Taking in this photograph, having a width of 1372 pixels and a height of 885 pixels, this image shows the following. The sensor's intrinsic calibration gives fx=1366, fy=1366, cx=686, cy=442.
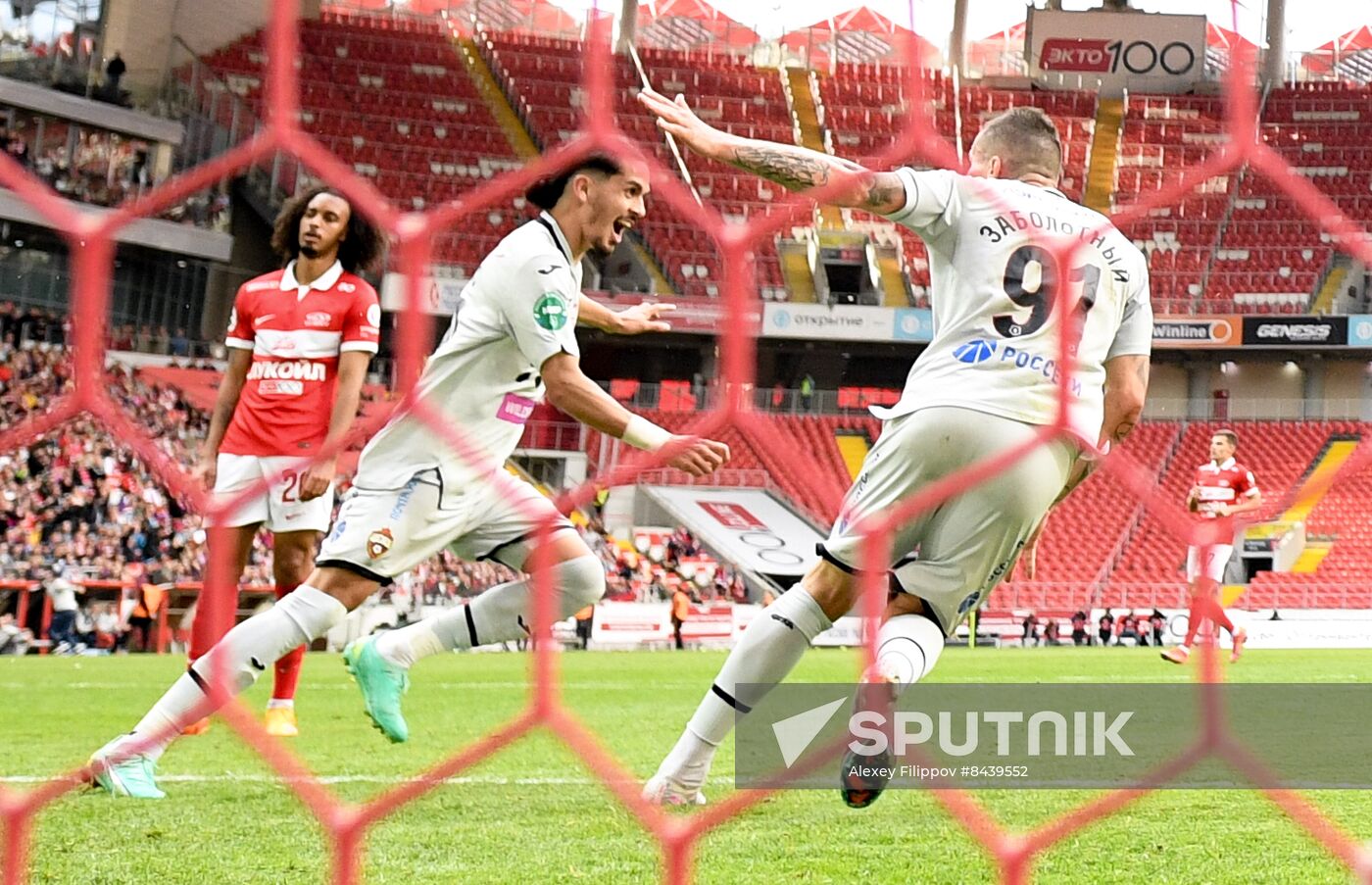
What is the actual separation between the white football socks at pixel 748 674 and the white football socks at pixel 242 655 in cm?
72

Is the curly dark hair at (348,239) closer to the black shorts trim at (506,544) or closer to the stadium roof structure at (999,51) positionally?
the black shorts trim at (506,544)

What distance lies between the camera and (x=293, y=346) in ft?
10.7

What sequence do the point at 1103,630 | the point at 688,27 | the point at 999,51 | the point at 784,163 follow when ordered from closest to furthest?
the point at 784,163 → the point at 1103,630 → the point at 688,27 → the point at 999,51

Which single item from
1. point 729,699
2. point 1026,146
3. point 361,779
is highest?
point 1026,146

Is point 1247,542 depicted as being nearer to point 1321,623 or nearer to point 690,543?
point 1321,623

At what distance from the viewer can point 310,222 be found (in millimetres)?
3111

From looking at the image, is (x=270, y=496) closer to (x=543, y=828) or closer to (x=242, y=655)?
(x=242, y=655)

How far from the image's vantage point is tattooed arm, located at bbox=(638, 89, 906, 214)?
5.34ft

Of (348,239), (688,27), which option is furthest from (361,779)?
(688,27)

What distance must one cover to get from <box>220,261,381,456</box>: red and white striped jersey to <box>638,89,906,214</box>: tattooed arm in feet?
5.05

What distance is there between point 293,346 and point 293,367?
0.06m

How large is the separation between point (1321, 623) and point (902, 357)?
17.9 ft

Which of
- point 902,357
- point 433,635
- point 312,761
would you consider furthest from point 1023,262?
point 902,357

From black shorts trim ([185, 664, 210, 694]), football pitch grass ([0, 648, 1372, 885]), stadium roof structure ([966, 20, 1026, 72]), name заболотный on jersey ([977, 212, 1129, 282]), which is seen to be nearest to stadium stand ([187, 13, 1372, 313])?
stadium roof structure ([966, 20, 1026, 72])
